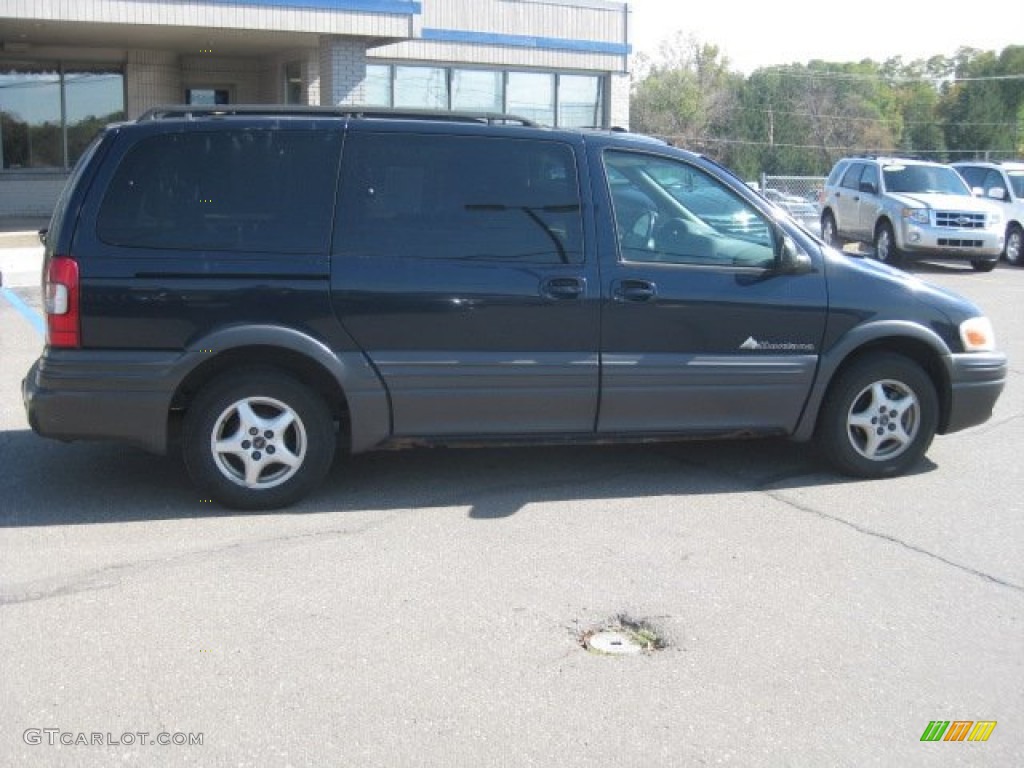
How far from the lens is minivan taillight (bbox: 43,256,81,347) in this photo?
5.71 meters

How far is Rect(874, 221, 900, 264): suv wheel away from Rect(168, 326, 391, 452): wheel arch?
49.8 ft

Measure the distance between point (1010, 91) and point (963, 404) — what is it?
82434 mm

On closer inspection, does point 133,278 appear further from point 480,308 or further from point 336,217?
point 480,308

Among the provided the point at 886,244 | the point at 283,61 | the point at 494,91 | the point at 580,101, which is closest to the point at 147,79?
the point at 283,61

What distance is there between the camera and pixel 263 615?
15.4 feet

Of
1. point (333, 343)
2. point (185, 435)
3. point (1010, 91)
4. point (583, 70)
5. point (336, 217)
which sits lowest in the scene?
point (185, 435)

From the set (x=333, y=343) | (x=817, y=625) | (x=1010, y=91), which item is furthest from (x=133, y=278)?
(x=1010, y=91)

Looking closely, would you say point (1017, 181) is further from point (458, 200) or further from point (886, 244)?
point (458, 200)

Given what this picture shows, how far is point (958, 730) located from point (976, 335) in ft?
11.2

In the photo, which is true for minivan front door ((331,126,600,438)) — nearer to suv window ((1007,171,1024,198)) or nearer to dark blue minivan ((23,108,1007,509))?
dark blue minivan ((23,108,1007,509))

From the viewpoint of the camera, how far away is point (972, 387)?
22.3 feet

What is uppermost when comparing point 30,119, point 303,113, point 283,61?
point 283,61

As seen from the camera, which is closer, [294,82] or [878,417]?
[878,417]

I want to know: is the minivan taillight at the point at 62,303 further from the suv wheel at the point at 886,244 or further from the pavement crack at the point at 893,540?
the suv wheel at the point at 886,244
